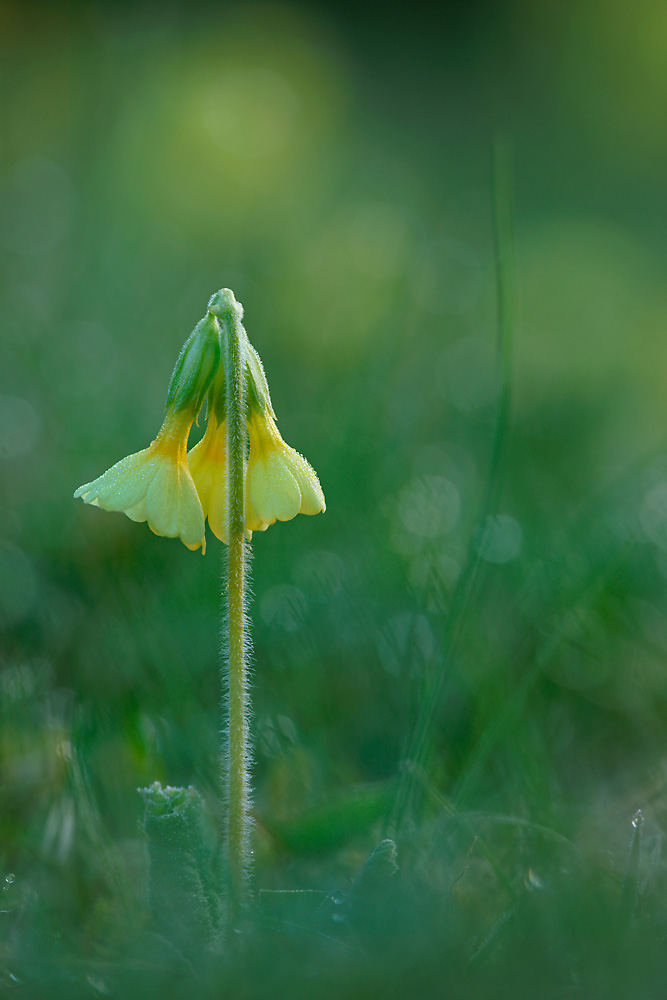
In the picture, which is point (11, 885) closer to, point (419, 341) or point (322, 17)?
point (419, 341)

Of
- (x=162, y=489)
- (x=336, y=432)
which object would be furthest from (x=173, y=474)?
(x=336, y=432)

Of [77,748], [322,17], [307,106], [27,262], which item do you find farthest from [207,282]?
[322,17]

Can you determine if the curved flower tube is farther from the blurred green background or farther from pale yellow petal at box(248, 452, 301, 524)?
the blurred green background

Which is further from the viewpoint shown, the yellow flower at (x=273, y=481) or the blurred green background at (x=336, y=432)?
the blurred green background at (x=336, y=432)

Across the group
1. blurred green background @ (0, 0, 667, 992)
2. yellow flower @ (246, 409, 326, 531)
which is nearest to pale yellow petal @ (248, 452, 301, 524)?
yellow flower @ (246, 409, 326, 531)

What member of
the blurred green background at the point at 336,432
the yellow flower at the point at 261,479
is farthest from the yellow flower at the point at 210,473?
the blurred green background at the point at 336,432

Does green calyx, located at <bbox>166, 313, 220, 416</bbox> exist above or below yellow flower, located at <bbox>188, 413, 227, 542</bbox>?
above

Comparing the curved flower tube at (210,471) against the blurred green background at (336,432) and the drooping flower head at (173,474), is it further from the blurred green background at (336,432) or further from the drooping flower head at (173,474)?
the blurred green background at (336,432)
